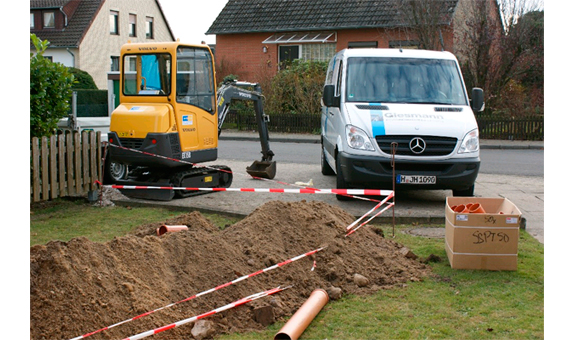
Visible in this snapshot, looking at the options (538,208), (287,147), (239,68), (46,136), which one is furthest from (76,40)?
(538,208)

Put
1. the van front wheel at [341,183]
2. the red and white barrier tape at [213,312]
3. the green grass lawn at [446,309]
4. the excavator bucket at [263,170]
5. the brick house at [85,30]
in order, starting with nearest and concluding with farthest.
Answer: the red and white barrier tape at [213,312], the green grass lawn at [446,309], the van front wheel at [341,183], the excavator bucket at [263,170], the brick house at [85,30]

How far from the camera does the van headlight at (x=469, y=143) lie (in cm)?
1030

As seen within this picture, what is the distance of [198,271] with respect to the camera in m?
5.87

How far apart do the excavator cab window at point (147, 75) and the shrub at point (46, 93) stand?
1.12 meters

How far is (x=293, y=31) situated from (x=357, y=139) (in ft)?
87.6

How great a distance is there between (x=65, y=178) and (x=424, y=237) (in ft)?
19.3

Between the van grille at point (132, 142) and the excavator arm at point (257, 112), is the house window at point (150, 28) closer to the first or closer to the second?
the excavator arm at point (257, 112)

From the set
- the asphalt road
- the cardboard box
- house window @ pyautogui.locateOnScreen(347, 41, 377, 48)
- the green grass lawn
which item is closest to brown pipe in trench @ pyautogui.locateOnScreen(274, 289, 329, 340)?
the green grass lawn

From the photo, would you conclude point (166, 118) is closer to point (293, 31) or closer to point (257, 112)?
point (257, 112)

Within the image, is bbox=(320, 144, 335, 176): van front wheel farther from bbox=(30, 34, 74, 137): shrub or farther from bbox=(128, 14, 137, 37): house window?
bbox=(128, 14, 137, 37): house window

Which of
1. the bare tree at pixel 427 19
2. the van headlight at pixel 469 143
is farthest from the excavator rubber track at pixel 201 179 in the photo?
the bare tree at pixel 427 19

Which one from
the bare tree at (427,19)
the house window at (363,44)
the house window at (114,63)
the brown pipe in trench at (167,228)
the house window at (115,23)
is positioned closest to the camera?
the brown pipe in trench at (167,228)

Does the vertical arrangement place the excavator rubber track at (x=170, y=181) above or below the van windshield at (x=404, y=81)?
below

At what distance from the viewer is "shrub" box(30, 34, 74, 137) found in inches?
406
